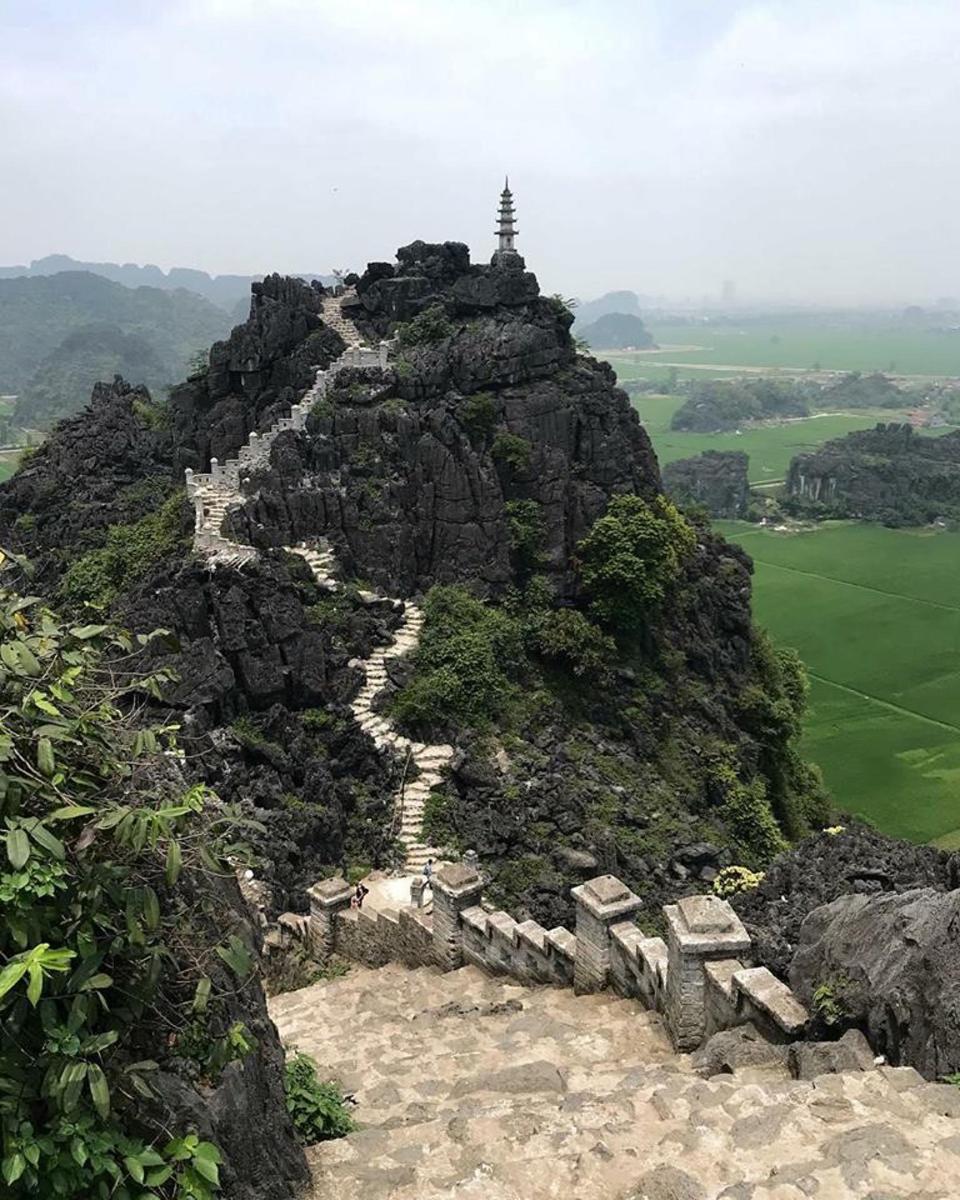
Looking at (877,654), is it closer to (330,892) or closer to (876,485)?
(330,892)

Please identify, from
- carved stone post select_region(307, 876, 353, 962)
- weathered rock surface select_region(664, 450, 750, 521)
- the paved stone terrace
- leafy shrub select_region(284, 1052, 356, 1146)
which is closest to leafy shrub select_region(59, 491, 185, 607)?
carved stone post select_region(307, 876, 353, 962)

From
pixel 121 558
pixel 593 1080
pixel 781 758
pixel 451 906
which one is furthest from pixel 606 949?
pixel 121 558

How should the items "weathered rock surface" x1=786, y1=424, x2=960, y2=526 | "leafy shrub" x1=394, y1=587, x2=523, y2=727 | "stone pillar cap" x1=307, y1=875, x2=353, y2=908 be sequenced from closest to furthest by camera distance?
"stone pillar cap" x1=307, y1=875, x2=353, y2=908 < "leafy shrub" x1=394, y1=587, x2=523, y2=727 < "weathered rock surface" x1=786, y1=424, x2=960, y2=526

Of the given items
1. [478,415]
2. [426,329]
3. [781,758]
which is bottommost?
[781,758]

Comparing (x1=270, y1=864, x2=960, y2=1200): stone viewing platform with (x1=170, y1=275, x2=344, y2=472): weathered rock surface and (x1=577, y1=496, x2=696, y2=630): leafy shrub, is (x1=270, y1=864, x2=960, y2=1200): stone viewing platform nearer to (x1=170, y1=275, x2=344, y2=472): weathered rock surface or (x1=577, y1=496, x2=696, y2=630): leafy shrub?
(x1=577, y1=496, x2=696, y2=630): leafy shrub

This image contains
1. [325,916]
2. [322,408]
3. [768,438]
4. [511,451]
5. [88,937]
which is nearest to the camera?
[88,937]

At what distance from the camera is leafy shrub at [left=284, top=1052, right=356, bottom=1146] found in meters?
7.40

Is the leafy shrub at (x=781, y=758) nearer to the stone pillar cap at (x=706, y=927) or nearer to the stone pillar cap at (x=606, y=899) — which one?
the stone pillar cap at (x=606, y=899)

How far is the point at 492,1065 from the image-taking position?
9.92 m

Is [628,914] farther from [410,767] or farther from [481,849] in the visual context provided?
[410,767]

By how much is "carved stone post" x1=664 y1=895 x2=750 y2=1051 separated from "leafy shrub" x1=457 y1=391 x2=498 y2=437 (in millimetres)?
21107

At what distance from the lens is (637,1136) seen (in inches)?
276

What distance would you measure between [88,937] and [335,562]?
73.2 ft

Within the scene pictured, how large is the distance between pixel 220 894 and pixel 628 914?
606cm
